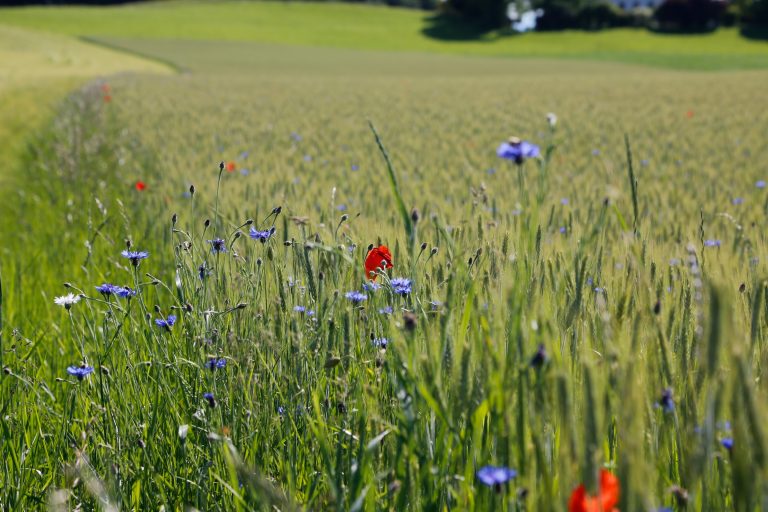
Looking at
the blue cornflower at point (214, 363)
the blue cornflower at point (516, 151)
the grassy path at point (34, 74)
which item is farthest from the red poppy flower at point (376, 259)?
the grassy path at point (34, 74)

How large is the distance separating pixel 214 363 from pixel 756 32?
69.0 meters

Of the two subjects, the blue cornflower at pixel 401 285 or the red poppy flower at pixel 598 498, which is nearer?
the red poppy flower at pixel 598 498

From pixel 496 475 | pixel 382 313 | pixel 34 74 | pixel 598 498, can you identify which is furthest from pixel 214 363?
pixel 34 74

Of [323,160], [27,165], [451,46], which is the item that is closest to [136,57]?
[451,46]

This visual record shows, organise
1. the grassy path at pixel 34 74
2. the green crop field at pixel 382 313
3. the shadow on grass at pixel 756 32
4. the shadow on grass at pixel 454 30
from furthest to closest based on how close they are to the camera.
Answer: the shadow on grass at pixel 454 30, the shadow on grass at pixel 756 32, the grassy path at pixel 34 74, the green crop field at pixel 382 313

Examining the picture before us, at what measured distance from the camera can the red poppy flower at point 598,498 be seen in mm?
907

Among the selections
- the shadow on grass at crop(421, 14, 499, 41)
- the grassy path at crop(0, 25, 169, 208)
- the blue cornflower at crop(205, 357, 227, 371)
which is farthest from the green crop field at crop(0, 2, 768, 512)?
the shadow on grass at crop(421, 14, 499, 41)

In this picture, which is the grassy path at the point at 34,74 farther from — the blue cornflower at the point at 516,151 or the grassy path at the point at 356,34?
the grassy path at the point at 356,34

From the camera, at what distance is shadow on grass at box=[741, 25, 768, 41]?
6008 cm

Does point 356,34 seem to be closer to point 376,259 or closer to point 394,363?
point 376,259

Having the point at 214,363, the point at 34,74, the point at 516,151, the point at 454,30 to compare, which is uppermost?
the point at 454,30

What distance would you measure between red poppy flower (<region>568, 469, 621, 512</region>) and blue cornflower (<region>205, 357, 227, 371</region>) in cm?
94

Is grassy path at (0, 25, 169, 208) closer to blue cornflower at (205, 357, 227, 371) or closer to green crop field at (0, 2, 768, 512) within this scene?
green crop field at (0, 2, 768, 512)

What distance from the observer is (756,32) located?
6162 centimetres
